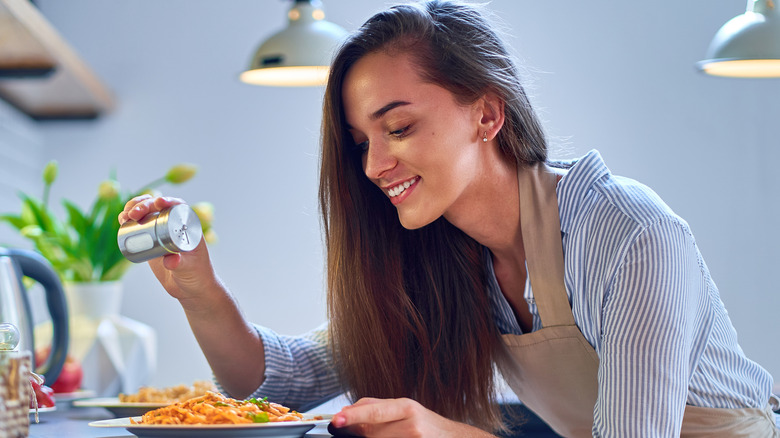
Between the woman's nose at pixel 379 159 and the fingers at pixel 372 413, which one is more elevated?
the woman's nose at pixel 379 159

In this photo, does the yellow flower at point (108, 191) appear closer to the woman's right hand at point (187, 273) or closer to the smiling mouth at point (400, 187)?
the woman's right hand at point (187, 273)

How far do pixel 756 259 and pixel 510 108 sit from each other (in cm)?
244

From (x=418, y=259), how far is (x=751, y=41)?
1.27 meters

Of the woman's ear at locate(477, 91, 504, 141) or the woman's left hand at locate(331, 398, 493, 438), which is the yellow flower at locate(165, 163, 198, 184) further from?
the woman's left hand at locate(331, 398, 493, 438)

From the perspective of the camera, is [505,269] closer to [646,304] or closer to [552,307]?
[552,307]

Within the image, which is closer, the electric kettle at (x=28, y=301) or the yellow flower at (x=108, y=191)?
the electric kettle at (x=28, y=301)

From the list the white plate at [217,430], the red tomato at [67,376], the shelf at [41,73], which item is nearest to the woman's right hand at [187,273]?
the white plate at [217,430]

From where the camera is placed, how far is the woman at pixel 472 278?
0.91 meters

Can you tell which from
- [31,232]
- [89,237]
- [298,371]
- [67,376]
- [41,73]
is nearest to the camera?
[298,371]

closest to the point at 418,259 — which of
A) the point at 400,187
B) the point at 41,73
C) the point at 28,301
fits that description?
the point at 400,187

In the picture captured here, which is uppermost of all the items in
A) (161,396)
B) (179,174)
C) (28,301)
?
(179,174)

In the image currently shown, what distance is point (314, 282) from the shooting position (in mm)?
3363

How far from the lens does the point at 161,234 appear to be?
0.96 meters

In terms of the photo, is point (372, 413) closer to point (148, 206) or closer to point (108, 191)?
point (148, 206)
